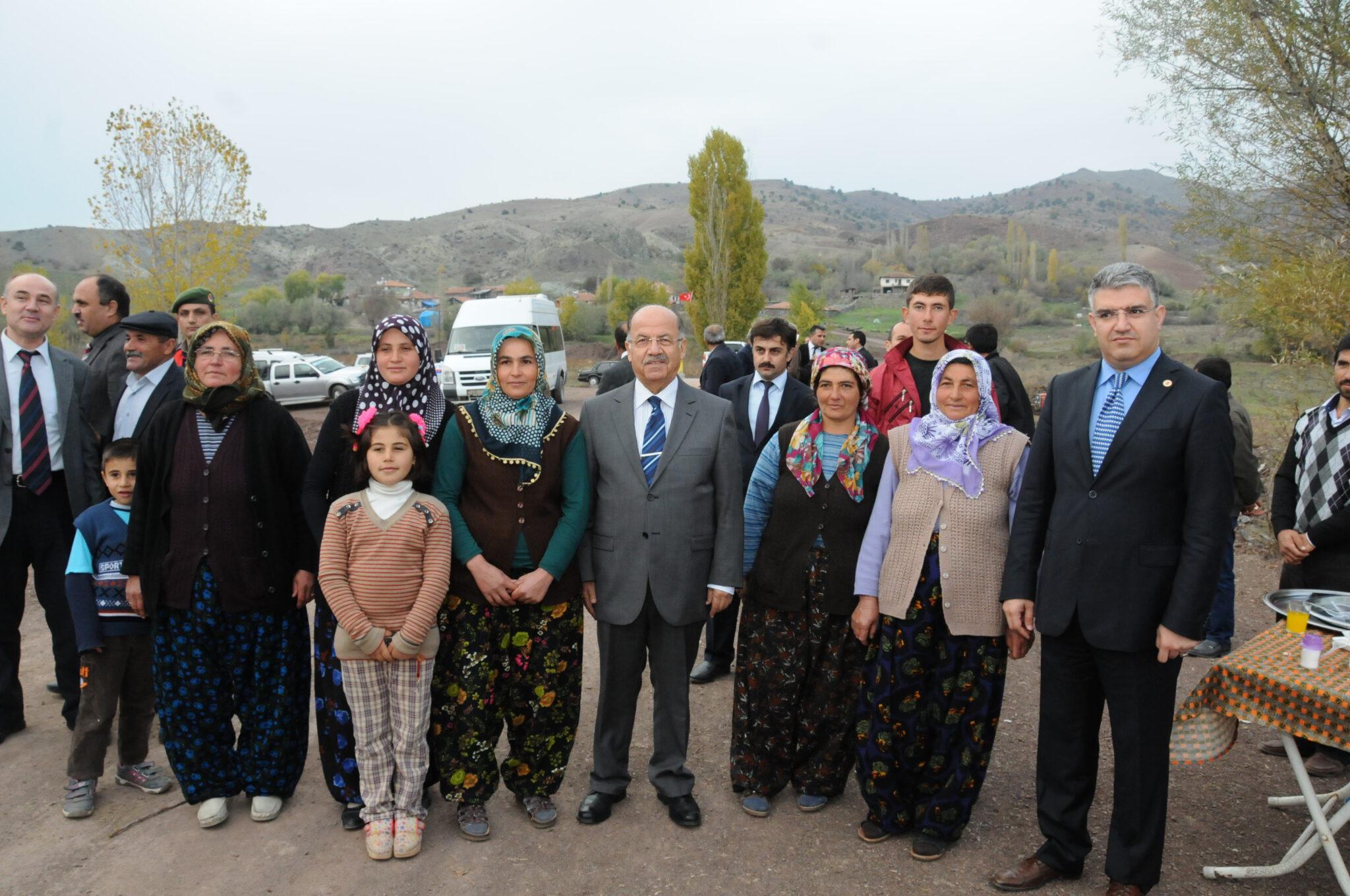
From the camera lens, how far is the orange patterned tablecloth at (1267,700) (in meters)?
2.55

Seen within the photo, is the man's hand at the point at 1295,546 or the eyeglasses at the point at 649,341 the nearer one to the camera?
the eyeglasses at the point at 649,341

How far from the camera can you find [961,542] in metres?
3.13

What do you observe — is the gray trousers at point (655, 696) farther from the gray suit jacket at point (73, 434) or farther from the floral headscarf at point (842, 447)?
the gray suit jacket at point (73, 434)

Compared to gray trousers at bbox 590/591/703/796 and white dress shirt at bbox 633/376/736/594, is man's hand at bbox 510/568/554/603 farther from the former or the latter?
white dress shirt at bbox 633/376/736/594

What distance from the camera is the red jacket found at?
4.11m

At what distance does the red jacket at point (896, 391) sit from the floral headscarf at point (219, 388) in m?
2.76

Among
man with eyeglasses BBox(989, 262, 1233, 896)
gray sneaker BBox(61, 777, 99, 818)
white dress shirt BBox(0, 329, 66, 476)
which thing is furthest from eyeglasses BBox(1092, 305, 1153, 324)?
white dress shirt BBox(0, 329, 66, 476)

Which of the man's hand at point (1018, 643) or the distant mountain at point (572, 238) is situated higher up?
the distant mountain at point (572, 238)

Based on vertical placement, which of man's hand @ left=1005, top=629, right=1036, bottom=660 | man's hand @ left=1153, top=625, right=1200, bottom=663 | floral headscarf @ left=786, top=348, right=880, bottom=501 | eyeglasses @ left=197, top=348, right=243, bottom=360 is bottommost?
man's hand @ left=1005, top=629, right=1036, bottom=660

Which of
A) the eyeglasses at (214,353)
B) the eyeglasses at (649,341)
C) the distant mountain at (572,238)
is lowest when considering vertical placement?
the eyeglasses at (214,353)

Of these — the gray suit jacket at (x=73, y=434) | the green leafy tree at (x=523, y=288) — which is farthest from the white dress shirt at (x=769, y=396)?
the green leafy tree at (x=523, y=288)

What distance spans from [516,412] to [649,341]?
0.60m

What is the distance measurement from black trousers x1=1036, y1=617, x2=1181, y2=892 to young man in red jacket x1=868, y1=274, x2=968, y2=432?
4.78 feet

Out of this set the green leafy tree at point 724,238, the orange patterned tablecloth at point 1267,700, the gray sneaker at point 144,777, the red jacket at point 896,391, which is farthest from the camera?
the green leafy tree at point 724,238
